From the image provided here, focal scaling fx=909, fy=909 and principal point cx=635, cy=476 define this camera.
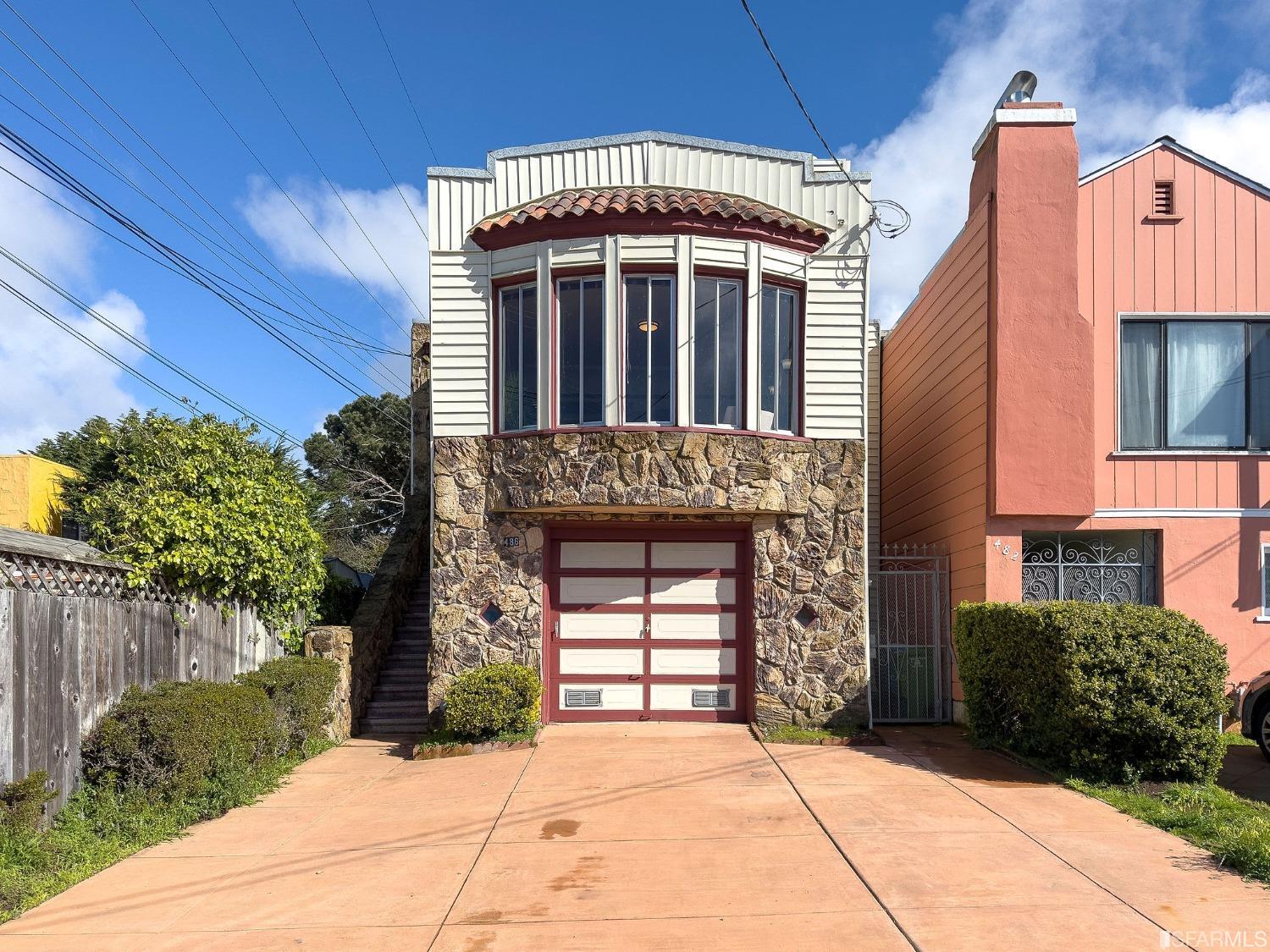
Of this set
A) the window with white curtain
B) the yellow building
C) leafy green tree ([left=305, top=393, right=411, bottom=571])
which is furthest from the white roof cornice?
leafy green tree ([left=305, top=393, right=411, bottom=571])

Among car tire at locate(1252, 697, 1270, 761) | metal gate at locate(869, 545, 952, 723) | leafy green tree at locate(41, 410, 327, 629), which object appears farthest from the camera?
metal gate at locate(869, 545, 952, 723)

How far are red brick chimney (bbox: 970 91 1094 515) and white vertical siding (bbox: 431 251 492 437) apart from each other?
6056 mm

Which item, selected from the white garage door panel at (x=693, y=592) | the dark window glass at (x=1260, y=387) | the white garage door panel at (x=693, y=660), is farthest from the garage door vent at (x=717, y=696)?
the dark window glass at (x=1260, y=387)

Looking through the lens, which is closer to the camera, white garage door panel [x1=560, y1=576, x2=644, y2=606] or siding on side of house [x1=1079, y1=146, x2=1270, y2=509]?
siding on side of house [x1=1079, y1=146, x2=1270, y2=509]

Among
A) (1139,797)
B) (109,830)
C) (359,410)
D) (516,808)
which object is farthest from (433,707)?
(359,410)

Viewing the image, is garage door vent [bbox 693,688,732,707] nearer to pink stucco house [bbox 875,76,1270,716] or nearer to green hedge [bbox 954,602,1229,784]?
pink stucco house [bbox 875,76,1270,716]

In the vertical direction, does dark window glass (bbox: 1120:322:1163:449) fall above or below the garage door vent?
above

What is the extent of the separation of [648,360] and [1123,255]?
5.91 metres

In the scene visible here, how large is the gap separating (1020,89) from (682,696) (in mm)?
8386

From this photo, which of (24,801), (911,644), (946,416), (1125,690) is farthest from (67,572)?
(946,416)

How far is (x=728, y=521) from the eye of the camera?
11.0 meters

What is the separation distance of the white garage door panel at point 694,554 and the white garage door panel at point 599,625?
75cm

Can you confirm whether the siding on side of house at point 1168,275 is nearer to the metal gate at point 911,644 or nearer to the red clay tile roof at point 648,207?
the metal gate at point 911,644

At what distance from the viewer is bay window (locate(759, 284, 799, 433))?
1078 cm
